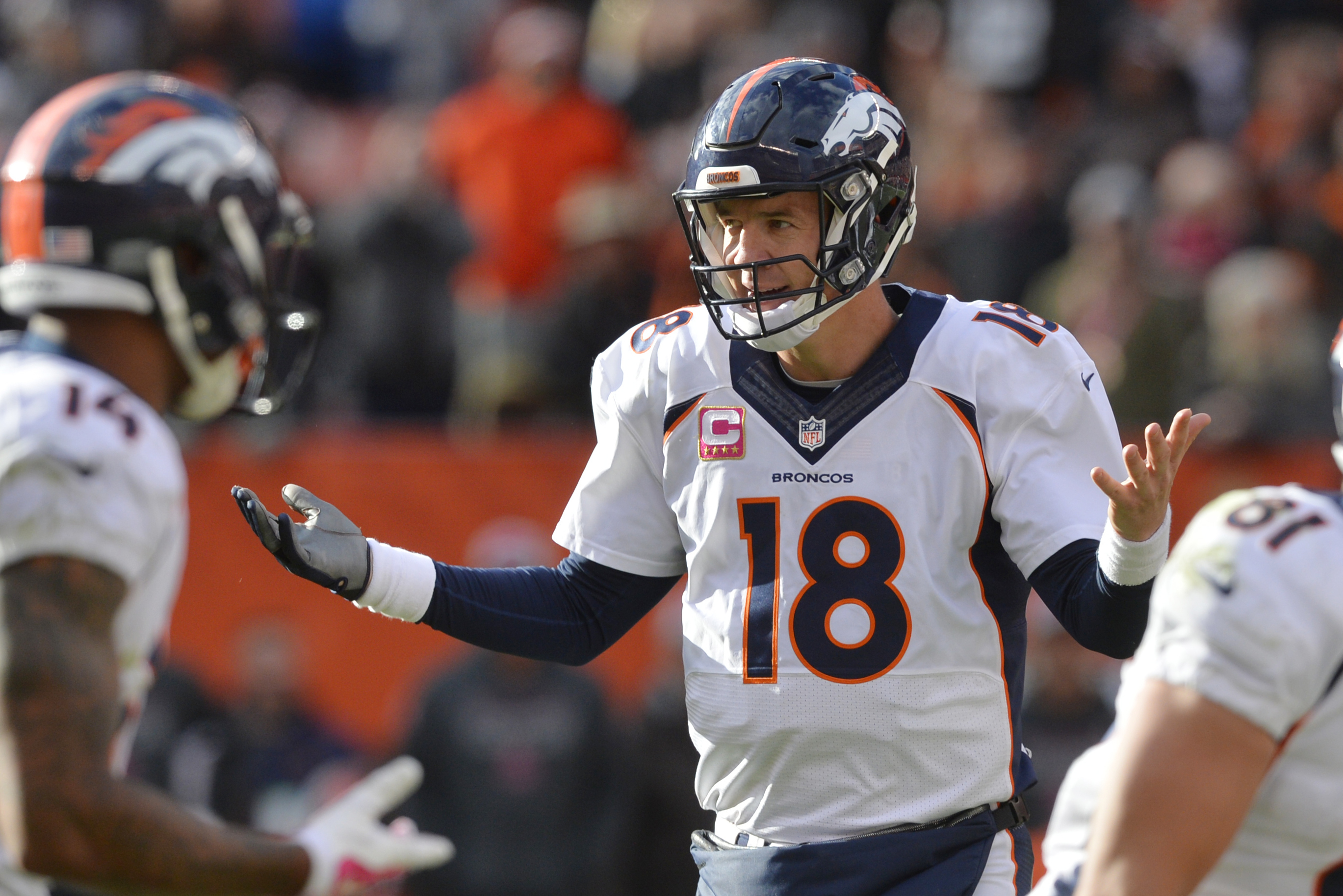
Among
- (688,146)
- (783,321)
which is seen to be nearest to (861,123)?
(783,321)

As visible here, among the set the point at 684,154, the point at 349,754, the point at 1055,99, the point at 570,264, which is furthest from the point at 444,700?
the point at 1055,99

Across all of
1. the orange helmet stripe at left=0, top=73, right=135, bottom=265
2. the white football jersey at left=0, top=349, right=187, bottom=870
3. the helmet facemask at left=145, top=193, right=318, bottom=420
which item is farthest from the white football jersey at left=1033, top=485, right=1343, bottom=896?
the orange helmet stripe at left=0, top=73, right=135, bottom=265

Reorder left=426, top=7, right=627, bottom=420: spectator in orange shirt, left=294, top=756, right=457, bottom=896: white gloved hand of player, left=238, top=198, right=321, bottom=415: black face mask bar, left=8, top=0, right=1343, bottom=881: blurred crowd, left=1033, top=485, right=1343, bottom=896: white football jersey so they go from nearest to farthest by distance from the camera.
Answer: left=1033, top=485, right=1343, bottom=896: white football jersey < left=294, top=756, right=457, bottom=896: white gloved hand of player < left=238, top=198, right=321, bottom=415: black face mask bar < left=8, top=0, right=1343, bottom=881: blurred crowd < left=426, top=7, right=627, bottom=420: spectator in orange shirt

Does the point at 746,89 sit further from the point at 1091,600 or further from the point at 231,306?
the point at 1091,600

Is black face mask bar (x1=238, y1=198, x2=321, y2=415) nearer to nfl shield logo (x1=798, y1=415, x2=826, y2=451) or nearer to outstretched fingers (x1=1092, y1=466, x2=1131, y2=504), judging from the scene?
nfl shield logo (x1=798, y1=415, x2=826, y2=451)

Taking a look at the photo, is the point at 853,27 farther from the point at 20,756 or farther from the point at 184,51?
the point at 20,756

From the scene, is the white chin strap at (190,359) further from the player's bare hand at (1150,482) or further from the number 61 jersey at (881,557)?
the player's bare hand at (1150,482)

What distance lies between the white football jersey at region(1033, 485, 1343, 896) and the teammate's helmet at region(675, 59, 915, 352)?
1095 mm

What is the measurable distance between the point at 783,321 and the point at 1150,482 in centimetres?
76

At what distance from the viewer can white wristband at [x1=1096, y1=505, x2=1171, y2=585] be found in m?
2.81

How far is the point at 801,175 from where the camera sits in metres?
3.21

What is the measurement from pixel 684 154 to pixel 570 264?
32.5 inches

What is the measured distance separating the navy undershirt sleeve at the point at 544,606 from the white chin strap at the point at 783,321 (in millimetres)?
550

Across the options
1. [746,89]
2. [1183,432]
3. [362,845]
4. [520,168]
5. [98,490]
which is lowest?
[362,845]
